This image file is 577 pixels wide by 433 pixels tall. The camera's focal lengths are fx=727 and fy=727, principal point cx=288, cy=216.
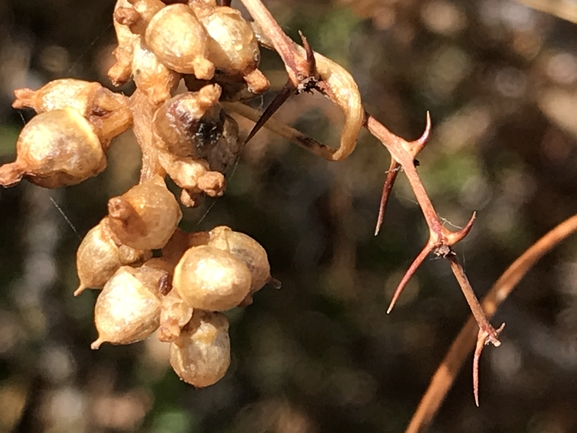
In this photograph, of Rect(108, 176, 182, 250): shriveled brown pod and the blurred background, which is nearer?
Rect(108, 176, 182, 250): shriveled brown pod

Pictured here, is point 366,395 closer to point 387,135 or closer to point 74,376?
point 74,376

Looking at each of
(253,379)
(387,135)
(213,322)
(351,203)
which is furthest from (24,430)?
(387,135)

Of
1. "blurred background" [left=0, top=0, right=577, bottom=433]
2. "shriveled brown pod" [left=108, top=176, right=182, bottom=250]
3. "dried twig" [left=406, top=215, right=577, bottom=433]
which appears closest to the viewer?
"shriveled brown pod" [left=108, top=176, right=182, bottom=250]

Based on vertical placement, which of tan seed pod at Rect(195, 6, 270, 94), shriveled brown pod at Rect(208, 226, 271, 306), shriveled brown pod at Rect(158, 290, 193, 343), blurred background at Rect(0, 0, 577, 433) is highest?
tan seed pod at Rect(195, 6, 270, 94)

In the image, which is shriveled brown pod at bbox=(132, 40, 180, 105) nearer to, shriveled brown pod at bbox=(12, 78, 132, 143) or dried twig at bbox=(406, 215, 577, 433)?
shriveled brown pod at bbox=(12, 78, 132, 143)

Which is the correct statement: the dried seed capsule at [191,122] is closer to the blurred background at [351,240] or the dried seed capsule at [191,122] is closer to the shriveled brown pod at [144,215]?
the shriveled brown pod at [144,215]

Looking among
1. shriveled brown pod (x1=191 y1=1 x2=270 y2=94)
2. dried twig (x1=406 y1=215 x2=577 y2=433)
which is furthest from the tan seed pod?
dried twig (x1=406 y1=215 x2=577 y2=433)

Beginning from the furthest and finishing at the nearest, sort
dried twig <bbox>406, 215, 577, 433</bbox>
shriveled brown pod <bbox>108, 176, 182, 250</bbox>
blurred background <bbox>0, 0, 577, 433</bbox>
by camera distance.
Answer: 1. blurred background <bbox>0, 0, 577, 433</bbox>
2. dried twig <bbox>406, 215, 577, 433</bbox>
3. shriveled brown pod <bbox>108, 176, 182, 250</bbox>

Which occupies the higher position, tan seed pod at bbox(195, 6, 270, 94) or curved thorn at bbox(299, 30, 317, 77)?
curved thorn at bbox(299, 30, 317, 77)
